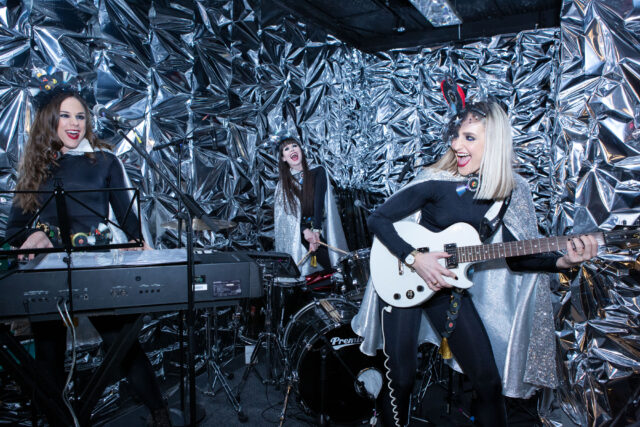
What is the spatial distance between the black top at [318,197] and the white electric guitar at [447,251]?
5.79ft

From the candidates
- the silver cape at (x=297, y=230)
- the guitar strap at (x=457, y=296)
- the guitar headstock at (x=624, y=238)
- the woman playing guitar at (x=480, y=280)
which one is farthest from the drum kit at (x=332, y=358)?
the guitar headstock at (x=624, y=238)

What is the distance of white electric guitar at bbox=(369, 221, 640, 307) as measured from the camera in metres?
1.93

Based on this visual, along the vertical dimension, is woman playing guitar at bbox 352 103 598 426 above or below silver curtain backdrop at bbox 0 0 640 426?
below

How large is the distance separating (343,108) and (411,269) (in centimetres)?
303

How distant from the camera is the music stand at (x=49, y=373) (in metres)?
1.56

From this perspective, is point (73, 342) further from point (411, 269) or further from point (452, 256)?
point (452, 256)

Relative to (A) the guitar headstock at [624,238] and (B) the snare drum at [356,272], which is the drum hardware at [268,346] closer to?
(B) the snare drum at [356,272]

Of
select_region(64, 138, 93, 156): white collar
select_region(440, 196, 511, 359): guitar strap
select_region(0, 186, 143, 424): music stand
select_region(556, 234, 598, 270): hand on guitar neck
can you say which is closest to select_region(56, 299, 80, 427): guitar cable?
select_region(0, 186, 143, 424): music stand

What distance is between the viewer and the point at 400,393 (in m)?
2.12

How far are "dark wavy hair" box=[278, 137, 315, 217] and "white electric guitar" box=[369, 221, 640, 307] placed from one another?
1810mm

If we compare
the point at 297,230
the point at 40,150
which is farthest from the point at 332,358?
the point at 40,150

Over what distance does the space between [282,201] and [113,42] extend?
72.0 inches

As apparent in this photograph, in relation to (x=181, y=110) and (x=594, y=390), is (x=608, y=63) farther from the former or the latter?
(x=181, y=110)

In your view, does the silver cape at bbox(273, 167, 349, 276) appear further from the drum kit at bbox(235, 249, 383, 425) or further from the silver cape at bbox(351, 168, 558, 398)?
the silver cape at bbox(351, 168, 558, 398)
